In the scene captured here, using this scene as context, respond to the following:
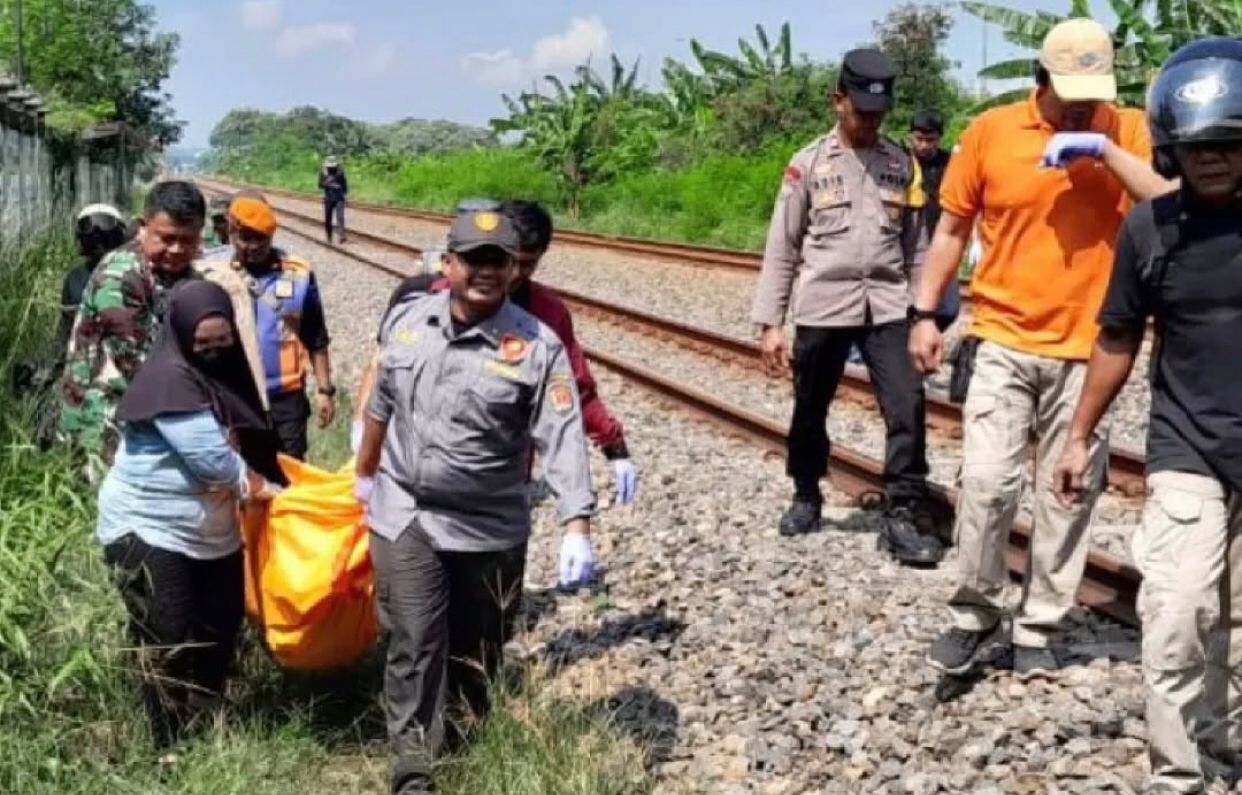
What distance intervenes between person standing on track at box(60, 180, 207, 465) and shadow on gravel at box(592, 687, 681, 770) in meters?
2.00

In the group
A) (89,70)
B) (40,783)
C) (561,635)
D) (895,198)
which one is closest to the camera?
(40,783)

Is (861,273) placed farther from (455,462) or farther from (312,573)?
(312,573)

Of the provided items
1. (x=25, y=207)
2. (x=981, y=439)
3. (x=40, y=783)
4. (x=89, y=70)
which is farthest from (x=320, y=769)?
(x=89, y=70)

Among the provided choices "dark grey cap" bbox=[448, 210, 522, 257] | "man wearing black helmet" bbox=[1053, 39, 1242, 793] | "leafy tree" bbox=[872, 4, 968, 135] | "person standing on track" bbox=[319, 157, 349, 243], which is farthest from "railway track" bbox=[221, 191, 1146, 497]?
"leafy tree" bbox=[872, 4, 968, 135]

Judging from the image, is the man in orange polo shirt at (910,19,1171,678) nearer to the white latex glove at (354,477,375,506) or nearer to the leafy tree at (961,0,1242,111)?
the white latex glove at (354,477,375,506)

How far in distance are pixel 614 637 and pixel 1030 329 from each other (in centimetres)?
209

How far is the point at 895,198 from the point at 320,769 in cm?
346

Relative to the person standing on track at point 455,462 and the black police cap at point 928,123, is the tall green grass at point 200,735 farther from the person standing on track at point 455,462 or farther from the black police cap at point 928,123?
the black police cap at point 928,123

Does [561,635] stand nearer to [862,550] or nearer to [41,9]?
[862,550]

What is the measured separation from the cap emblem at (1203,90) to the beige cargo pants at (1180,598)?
0.95m

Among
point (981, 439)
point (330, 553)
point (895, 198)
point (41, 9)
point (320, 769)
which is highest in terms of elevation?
point (41, 9)

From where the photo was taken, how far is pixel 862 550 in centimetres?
694

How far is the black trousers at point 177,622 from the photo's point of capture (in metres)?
4.81

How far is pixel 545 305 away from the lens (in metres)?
5.71
